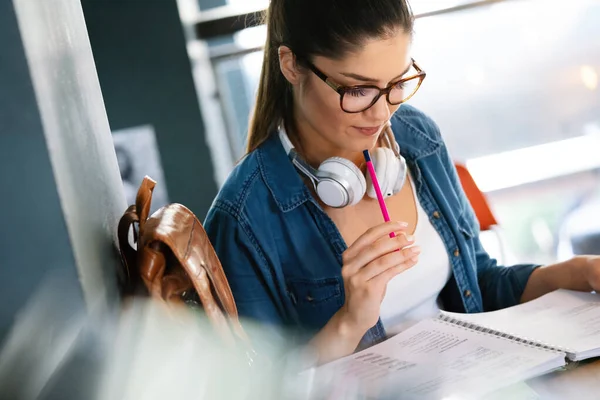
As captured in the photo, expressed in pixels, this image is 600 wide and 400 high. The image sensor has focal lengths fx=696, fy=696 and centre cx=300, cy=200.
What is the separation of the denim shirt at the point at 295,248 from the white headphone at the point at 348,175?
28 mm

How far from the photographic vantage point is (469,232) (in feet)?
5.32

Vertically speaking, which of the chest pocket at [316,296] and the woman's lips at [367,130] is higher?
the woman's lips at [367,130]

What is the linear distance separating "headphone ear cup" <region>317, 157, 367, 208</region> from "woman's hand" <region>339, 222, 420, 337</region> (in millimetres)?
220

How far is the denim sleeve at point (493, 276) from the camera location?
152cm

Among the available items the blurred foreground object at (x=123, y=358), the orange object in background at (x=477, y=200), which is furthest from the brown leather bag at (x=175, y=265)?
the orange object in background at (x=477, y=200)

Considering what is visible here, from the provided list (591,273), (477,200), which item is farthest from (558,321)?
(477,200)

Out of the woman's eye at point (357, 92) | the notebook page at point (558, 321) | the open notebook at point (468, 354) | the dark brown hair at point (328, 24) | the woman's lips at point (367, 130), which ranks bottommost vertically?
the notebook page at point (558, 321)

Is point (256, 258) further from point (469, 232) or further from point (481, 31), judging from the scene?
point (481, 31)

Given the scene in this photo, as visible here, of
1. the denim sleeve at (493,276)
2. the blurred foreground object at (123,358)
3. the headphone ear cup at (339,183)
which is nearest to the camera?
the blurred foreground object at (123,358)

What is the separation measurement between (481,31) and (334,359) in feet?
11.2

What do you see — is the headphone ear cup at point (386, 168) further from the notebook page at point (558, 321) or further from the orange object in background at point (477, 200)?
the orange object in background at point (477, 200)

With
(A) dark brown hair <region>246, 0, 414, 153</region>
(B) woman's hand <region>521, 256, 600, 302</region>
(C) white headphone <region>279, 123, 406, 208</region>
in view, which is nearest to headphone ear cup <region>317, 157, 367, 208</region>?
(C) white headphone <region>279, 123, 406, 208</region>

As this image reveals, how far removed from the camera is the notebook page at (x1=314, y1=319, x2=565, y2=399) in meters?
1.01

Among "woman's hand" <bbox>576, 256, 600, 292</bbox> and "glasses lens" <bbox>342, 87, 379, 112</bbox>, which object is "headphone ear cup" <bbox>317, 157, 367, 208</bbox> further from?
"woman's hand" <bbox>576, 256, 600, 292</bbox>
